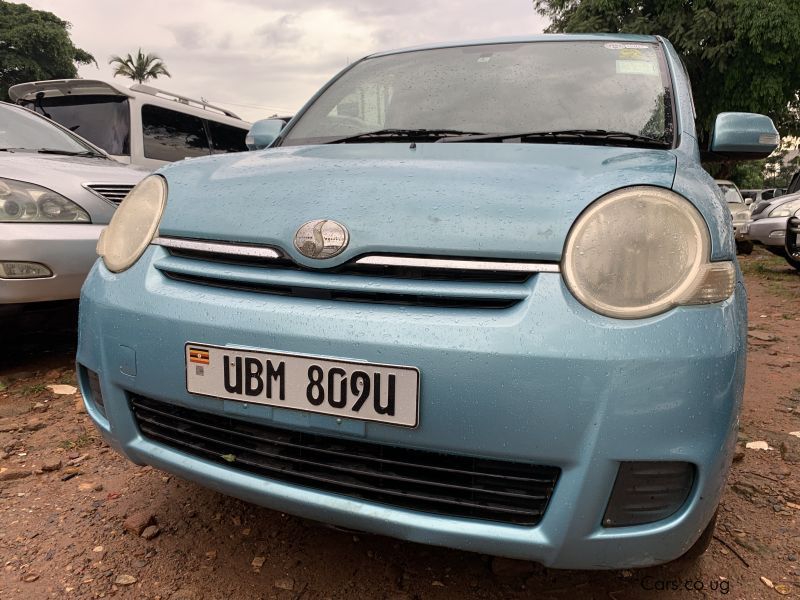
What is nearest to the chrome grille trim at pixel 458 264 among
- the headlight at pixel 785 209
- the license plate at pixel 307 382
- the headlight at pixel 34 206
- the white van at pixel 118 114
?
the license plate at pixel 307 382

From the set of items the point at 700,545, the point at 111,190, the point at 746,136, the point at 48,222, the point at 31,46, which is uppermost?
the point at 31,46

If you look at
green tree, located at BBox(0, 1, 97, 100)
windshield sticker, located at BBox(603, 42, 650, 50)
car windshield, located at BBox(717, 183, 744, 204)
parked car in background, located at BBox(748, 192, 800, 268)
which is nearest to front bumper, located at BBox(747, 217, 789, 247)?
parked car in background, located at BBox(748, 192, 800, 268)

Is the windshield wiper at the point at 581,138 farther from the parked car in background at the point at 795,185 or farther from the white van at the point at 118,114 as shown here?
the parked car in background at the point at 795,185

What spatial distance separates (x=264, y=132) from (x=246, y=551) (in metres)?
1.64

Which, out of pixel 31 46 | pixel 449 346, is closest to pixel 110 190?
pixel 449 346

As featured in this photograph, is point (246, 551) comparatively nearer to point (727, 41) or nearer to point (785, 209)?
point (785, 209)

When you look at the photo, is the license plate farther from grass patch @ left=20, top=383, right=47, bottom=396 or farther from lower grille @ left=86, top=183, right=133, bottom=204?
lower grille @ left=86, top=183, right=133, bottom=204

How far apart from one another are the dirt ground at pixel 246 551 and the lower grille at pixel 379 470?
283 millimetres

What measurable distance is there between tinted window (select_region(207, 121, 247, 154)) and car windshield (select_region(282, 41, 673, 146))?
13.9 ft

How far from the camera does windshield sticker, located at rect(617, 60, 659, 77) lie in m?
2.16

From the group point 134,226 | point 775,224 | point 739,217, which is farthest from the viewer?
point 739,217

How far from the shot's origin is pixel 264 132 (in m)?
2.60

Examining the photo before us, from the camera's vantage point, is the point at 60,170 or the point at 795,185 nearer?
the point at 60,170

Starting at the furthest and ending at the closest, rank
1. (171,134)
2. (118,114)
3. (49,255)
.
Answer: (171,134) < (118,114) < (49,255)
